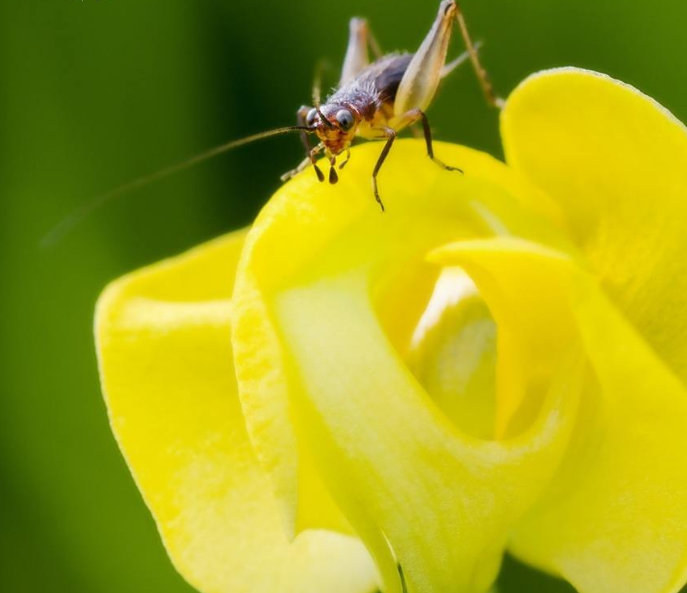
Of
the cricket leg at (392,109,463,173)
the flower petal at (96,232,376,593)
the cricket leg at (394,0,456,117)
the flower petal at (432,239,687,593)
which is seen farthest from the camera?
the cricket leg at (394,0,456,117)

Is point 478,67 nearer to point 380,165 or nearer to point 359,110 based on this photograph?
point 359,110

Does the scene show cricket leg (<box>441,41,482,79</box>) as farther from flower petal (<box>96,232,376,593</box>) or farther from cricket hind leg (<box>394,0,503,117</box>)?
flower petal (<box>96,232,376,593</box>)

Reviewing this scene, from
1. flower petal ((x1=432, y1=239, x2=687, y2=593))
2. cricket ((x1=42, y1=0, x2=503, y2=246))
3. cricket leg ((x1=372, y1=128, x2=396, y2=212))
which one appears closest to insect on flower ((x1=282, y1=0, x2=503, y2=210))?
cricket ((x1=42, y1=0, x2=503, y2=246))

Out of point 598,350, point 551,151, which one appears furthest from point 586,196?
point 598,350

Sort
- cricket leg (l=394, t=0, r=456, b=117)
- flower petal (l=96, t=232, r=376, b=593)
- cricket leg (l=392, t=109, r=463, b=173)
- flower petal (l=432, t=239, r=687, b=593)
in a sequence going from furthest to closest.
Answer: cricket leg (l=394, t=0, r=456, b=117), cricket leg (l=392, t=109, r=463, b=173), flower petal (l=96, t=232, r=376, b=593), flower petal (l=432, t=239, r=687, b=593)

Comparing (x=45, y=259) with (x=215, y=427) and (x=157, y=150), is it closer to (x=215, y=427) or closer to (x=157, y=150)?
(x=157, y=150)

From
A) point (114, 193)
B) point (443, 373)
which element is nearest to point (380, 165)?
point (443, 373)
